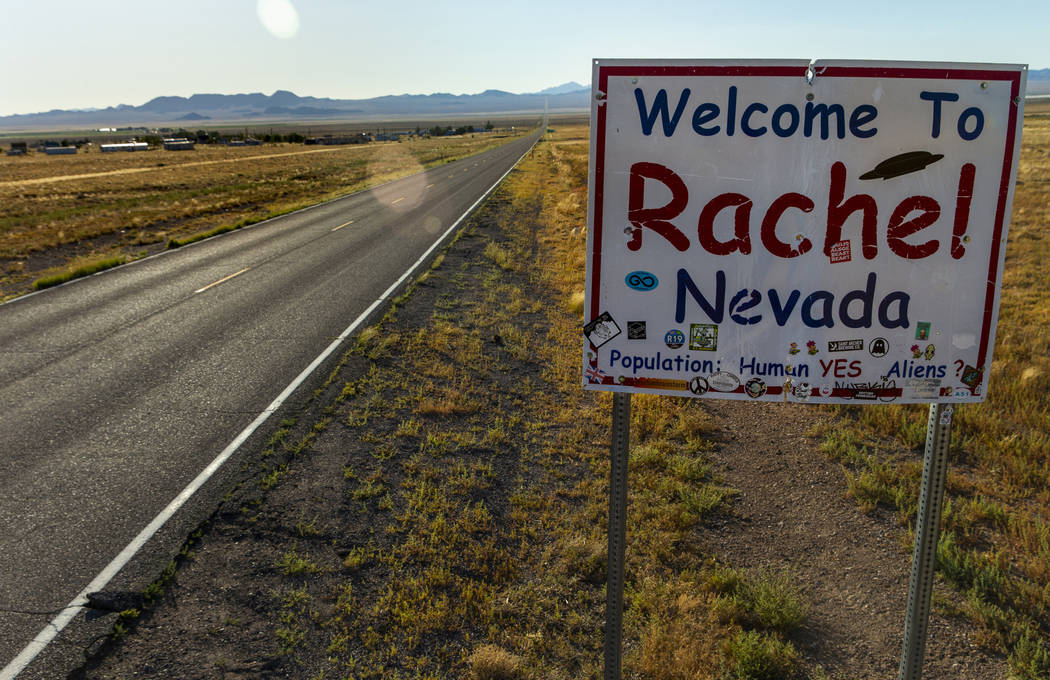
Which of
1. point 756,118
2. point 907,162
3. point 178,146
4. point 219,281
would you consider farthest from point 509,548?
point 178,146

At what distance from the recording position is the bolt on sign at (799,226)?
2.41 metres

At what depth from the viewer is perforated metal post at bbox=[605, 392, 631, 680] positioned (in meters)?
2.65

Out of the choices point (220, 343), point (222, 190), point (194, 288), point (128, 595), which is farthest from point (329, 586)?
point (222, 190)

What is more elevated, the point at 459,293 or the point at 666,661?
the point at 459,293

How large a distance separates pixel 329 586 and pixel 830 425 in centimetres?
518

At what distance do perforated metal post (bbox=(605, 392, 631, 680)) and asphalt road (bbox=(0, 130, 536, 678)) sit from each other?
10.4 feet

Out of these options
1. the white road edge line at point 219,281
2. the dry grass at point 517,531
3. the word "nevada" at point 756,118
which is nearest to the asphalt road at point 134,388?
the white road edge line at point 219,281

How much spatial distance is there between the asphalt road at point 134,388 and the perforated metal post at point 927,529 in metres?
4.43

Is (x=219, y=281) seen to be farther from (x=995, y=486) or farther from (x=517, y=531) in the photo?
(x=995, y=486)

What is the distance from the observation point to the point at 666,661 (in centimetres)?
365

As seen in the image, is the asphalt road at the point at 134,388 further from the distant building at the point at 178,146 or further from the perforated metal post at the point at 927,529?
the distant building at the point at 178,146

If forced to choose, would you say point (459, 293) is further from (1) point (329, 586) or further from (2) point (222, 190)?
(2) point (222, 190)

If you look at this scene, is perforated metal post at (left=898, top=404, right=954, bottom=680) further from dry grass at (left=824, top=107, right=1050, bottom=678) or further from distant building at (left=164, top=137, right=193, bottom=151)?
distant building at (left=164, top=137, right=193, bottom=151)

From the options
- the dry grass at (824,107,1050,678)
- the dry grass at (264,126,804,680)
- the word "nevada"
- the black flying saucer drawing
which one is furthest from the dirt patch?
the word "nevada"
